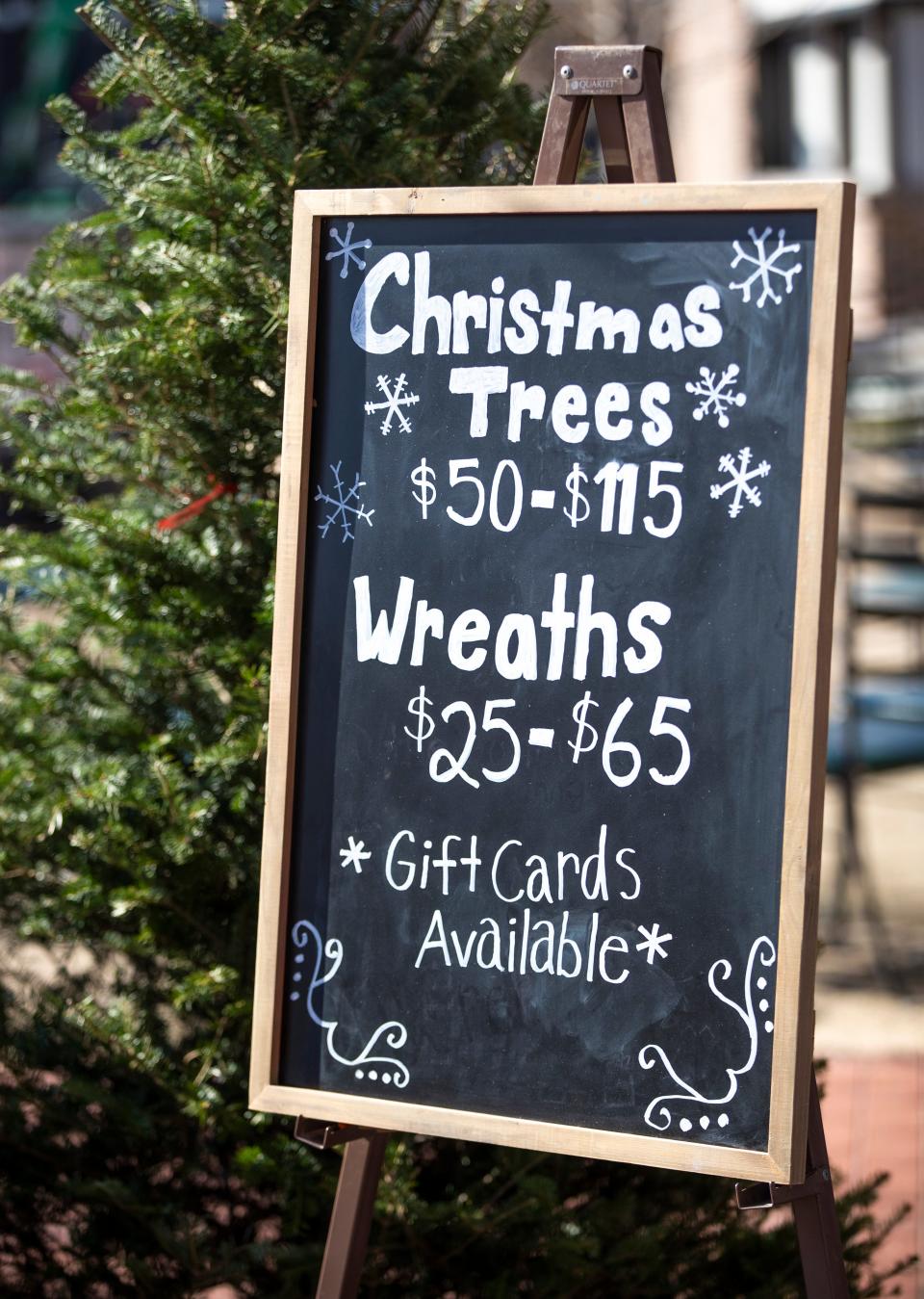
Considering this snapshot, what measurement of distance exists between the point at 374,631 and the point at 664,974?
0.59 m

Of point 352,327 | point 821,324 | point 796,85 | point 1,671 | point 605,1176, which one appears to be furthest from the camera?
point 796,85

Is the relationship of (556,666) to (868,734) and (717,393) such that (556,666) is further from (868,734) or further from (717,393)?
(868,734)

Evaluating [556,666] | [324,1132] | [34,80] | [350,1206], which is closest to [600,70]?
[556,666]

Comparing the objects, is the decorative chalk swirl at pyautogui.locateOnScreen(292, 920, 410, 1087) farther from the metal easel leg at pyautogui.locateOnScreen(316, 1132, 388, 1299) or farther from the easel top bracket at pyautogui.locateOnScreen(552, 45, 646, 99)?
the easel top bracket at pyautogui.locateOnScreen(552, 45, 646, 99)

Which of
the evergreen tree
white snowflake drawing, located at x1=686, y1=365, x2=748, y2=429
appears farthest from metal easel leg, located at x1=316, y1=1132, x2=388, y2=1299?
white snowflake drawing, located at x1=686, y1=365, x2=748, y2=429

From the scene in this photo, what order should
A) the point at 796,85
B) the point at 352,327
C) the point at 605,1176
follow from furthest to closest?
the point at 796,85, the point at 605,1176, the point at 352,327

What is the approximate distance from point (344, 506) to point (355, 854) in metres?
0.48

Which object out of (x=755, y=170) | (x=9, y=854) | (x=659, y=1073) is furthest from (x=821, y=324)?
(x=755, y=170)

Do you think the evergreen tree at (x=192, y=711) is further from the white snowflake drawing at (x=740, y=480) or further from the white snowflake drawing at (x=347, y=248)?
the white snowflake drawing at (x=740, y=480)

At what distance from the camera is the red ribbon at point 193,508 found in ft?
8.64

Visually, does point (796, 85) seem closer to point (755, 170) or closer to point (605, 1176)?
point (755, 170)

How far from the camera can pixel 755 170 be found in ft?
48.8

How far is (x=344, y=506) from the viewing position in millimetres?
2166

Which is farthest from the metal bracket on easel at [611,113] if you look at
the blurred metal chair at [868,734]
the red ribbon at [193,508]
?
the blurred metal chair at [868,734]
